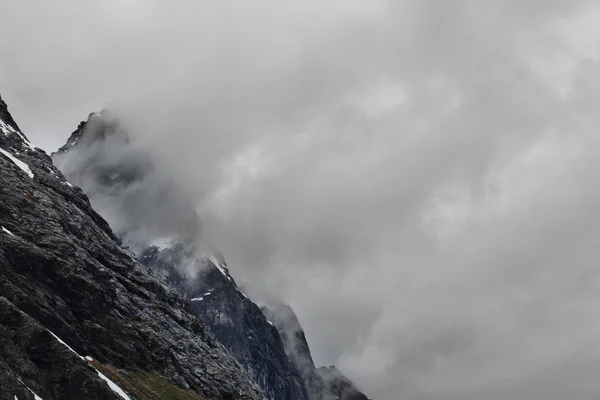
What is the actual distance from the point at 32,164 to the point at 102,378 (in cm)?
6608

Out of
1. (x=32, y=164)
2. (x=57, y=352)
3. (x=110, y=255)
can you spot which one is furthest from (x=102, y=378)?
(x=32, y=164)

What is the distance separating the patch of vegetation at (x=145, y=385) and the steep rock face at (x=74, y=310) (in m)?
0.50

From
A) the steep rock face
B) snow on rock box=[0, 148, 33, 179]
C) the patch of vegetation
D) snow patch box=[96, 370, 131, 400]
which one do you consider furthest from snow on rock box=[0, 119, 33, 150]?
snow patch box=[96, 370, 131, 400]

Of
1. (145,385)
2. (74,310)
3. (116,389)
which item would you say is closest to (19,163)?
(74,310)

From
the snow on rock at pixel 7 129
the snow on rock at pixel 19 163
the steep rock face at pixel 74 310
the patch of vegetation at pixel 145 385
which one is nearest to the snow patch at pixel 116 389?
the patch of vegetation at pixel 145 385

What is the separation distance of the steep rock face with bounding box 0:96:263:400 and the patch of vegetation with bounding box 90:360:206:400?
504 mm

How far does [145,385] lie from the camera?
4254 inches

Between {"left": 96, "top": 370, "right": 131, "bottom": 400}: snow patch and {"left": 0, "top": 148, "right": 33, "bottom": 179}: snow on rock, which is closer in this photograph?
{"left": 96, "top": 370, "right": 131, "bottom": 400}: snow patch

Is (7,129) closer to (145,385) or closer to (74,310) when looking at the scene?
(74,310)

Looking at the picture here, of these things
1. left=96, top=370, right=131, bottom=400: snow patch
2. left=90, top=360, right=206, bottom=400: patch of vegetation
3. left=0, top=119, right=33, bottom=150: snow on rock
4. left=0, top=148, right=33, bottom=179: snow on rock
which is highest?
left=0, top=119, right=33, bottom=150: snow on rock

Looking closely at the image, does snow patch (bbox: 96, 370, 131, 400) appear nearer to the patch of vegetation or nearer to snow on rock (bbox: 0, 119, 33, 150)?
the patch of vegetation

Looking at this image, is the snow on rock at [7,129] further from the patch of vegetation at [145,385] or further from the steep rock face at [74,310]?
the patch of vegetation at [145,385]

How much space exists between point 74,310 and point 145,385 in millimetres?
15556

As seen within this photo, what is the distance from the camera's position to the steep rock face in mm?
81750
